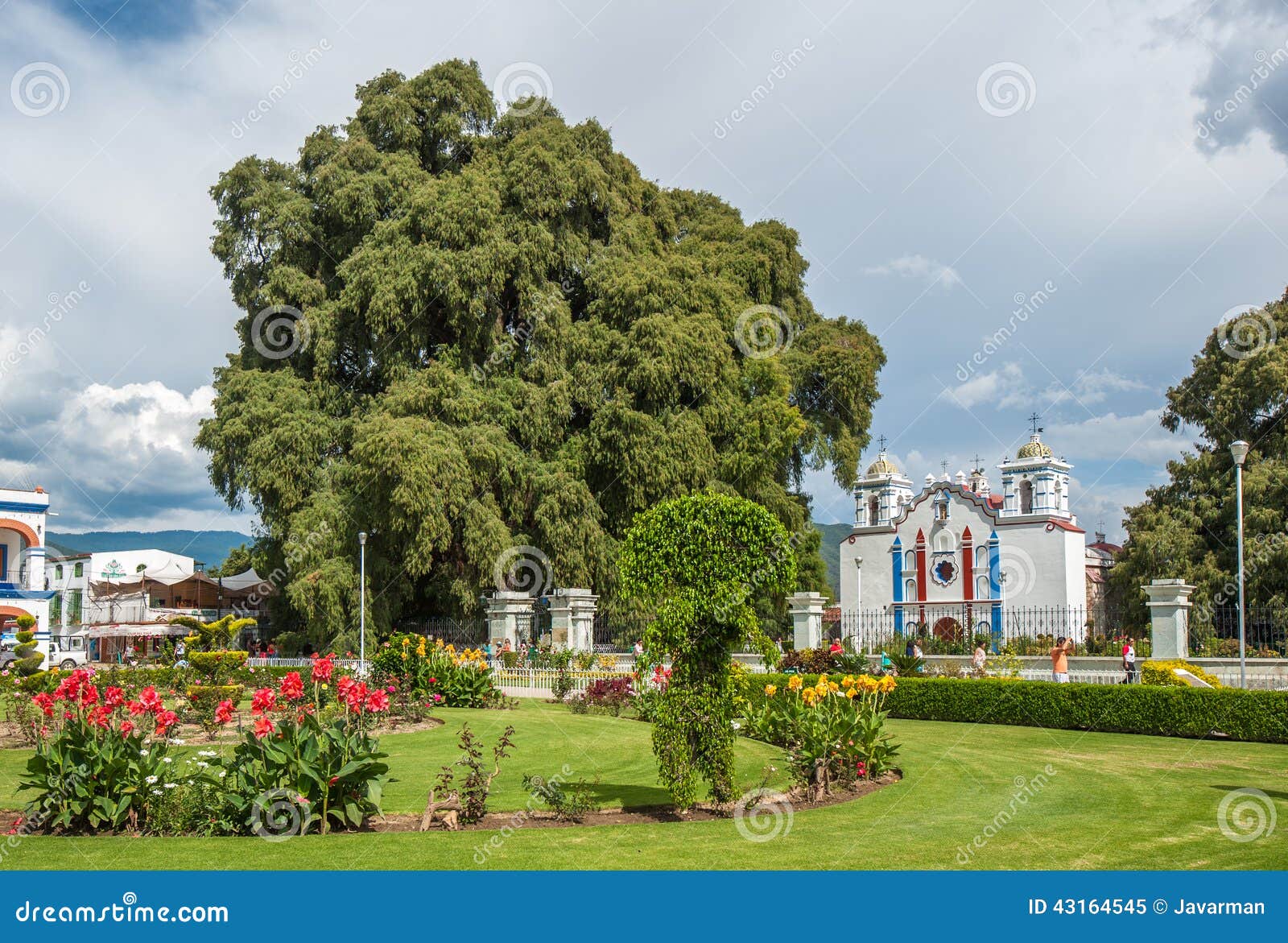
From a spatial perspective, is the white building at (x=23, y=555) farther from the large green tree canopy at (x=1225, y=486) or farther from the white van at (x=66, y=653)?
the large green tree canopy at (x=1225, y=486)

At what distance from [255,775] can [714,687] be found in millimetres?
4129

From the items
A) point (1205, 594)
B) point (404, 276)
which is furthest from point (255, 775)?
point (1205, 594)

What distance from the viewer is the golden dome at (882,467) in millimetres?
53812

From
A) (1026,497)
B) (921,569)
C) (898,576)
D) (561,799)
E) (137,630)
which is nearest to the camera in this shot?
(561,799)

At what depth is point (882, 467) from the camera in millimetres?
54344

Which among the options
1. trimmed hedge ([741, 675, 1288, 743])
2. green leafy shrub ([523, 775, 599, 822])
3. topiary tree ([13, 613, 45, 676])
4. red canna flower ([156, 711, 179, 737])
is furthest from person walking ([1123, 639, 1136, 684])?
topiary tree ([13, 613, 45, 676])

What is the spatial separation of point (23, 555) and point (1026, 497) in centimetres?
4375

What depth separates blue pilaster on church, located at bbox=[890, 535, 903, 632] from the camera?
159 feet

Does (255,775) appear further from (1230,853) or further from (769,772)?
(1230,853)

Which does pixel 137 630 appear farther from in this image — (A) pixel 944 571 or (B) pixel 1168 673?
(A) pixel 944 571

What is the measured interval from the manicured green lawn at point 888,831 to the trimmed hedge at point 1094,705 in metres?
1.88

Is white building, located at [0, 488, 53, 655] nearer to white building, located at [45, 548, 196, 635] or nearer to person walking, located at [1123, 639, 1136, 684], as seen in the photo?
white building, located at [45, 548, 196, 635]

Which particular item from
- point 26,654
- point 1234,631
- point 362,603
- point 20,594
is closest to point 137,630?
point 20,594

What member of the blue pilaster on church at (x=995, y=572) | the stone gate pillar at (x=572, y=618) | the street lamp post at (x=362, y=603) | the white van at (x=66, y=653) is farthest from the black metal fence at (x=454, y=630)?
the blue pilaster on church at (x=995, y=572)
